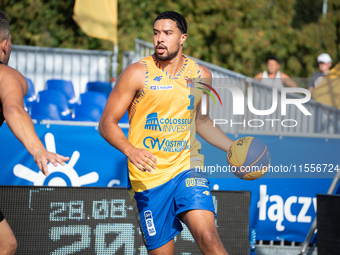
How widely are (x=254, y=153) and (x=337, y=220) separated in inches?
58.4

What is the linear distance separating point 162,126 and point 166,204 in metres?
0.63

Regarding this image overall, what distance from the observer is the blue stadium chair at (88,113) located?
730 cm

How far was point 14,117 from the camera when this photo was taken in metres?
2.58

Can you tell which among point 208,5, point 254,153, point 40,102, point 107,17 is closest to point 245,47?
point 208,5

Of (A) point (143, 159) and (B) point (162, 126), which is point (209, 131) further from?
(A) point (143, 159)

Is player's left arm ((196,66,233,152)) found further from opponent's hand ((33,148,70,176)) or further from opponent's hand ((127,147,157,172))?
opponent's hand ((33,148,70,176))

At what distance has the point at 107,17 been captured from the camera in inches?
439

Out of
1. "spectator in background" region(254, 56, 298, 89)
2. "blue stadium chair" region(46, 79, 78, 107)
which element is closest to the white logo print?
"spectator in background" region(254, 56, 298, 89)

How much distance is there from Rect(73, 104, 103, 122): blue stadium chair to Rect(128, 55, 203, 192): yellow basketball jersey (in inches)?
153

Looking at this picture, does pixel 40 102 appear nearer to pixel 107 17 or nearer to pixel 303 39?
pixel 107 17

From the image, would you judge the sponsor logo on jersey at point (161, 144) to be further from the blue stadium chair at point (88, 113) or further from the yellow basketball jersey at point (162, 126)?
the blue stadium chair at point (88, 113)

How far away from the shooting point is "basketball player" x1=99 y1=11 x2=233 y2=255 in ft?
11.0

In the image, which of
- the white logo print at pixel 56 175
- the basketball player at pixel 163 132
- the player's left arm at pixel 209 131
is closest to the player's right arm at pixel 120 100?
the basketball player at pixel 163 132

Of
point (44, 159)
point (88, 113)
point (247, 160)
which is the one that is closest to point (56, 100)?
point (88, 113)
